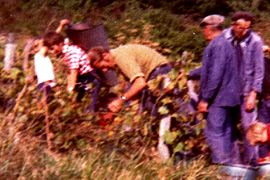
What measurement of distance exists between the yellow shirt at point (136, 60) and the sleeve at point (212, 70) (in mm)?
456

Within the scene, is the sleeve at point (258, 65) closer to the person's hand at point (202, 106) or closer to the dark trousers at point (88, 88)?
the person's hand at point (202, 106)

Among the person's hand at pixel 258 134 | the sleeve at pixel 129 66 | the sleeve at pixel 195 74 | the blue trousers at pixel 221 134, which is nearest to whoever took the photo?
the person's hand at pixel 258 134

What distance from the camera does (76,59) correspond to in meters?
9.95

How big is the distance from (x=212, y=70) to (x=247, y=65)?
334mm

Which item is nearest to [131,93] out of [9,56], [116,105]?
[116,105]

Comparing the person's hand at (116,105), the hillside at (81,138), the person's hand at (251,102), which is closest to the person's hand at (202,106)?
the hillside at (81,138)

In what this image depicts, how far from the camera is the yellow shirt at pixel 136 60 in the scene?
370 inches

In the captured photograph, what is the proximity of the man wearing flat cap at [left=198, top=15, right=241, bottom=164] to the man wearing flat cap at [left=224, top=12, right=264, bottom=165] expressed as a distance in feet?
0.22

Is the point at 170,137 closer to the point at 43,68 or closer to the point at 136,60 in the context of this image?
the point at 136,60

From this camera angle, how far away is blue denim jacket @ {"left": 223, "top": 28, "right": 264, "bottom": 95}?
9422mm

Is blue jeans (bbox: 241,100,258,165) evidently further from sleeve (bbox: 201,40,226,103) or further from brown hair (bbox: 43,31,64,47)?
brown hair (bbox: 43,31,64,47)

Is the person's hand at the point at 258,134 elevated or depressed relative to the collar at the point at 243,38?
depressed

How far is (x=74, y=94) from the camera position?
954 centimetres

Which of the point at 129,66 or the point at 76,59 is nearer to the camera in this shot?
the point at 129,66
